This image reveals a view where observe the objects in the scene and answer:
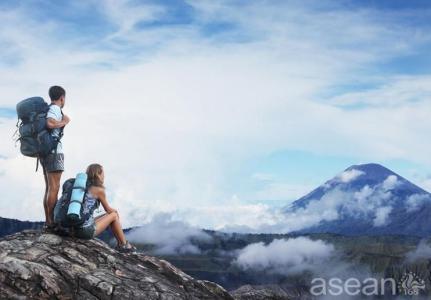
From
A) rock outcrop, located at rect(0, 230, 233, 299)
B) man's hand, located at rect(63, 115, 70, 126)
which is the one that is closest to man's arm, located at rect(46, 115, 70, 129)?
Result: man's hand, located at rect(63, 115, 70, 126)

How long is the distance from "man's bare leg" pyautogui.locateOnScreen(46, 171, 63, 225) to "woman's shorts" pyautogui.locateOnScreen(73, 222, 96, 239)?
1.10 meters

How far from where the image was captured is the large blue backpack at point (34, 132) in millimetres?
21328

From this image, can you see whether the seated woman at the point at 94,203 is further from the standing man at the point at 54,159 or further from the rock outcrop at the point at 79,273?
the standing man at the point at 54,159

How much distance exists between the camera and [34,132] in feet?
70.2

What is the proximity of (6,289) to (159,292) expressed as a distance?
5.40 meters

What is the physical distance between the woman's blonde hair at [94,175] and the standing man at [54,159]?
106 cm

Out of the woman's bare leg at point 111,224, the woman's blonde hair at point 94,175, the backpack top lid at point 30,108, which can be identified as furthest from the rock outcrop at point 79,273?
the backpack top lid at point 30,108

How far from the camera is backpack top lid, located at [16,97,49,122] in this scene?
847 inches

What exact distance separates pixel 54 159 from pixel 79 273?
445 centimetres

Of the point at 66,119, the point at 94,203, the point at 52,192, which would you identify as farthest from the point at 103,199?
the point at 66,119

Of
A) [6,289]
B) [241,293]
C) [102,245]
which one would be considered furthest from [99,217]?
[241,293]

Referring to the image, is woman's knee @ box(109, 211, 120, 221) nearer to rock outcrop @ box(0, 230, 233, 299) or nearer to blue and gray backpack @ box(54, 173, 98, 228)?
blue and gray backpack @ box(54, 173, 98, 228)

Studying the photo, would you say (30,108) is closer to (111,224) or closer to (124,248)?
(111,224)

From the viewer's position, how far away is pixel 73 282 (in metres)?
20.1
